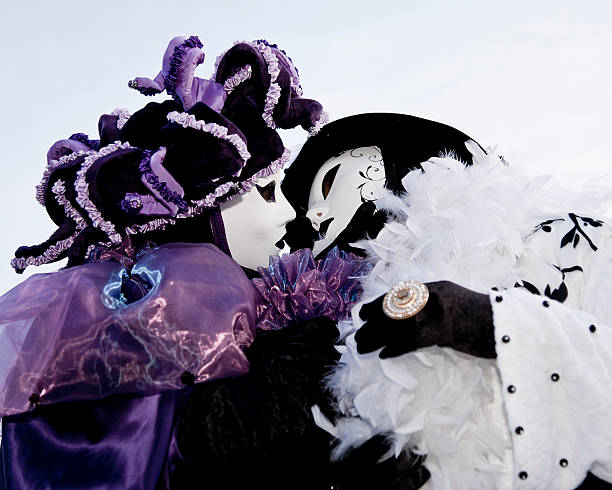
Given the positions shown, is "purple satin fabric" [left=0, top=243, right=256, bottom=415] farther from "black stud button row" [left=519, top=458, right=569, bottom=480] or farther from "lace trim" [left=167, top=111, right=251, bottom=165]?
"black stud button row" [left=519, top=458, right=569, bottom=480]

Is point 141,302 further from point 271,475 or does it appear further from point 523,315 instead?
point 523,315

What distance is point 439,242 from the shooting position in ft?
4.19

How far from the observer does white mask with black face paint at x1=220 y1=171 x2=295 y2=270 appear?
1.62 meters

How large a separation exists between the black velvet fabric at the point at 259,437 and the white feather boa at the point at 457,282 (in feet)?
0.14

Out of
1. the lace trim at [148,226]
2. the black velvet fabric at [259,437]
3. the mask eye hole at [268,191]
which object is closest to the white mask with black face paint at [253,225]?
the mask eye hole at [268,191]

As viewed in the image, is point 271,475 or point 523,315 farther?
point 271,475

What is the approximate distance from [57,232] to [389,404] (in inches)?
36.0

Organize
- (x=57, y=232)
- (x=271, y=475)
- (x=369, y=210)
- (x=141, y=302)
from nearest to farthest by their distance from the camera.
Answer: (x=271, y=475), (x=141, y=302), (x=57, y=232), (x=369, y=210)

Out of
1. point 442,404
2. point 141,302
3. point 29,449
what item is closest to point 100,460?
point 29,449

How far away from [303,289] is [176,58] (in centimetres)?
65

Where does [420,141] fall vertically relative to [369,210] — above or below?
above

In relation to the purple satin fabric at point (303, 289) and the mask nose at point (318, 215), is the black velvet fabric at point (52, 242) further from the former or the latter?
the mask nose at point (318, 215)

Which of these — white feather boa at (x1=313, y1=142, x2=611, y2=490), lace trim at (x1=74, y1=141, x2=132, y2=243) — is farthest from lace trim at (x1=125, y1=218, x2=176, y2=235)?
white feather boa at (x1=313, y1=142, x2=611, y2=490)

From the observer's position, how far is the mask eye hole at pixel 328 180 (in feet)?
6.42
